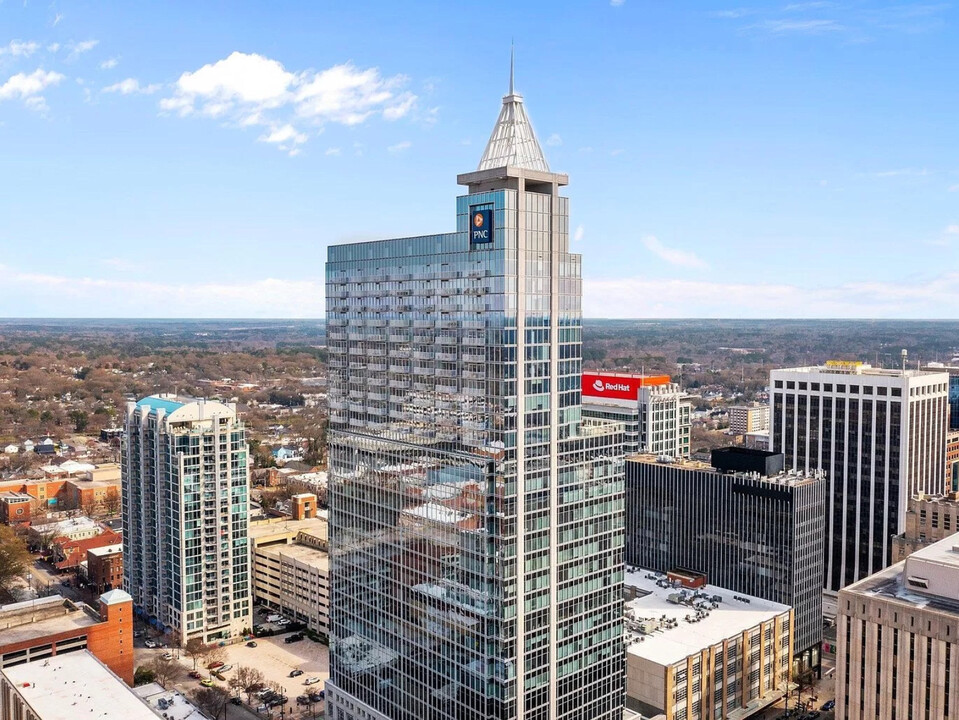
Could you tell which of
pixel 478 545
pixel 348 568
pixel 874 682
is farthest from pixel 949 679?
pixel 348 568

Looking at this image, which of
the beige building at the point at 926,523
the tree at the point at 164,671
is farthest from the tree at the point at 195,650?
the beige building at the point at 926,523

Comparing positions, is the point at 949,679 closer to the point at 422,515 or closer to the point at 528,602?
the point at 528,602

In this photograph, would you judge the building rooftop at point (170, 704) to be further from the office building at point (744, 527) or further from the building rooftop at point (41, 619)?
the office building at point (744, 527)

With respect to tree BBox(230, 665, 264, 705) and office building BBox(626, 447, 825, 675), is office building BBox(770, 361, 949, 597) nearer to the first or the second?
office building BBox(626, 447, 825, 675)

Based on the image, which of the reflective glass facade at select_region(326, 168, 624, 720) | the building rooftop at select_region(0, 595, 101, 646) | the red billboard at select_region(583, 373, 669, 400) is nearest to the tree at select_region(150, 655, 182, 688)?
the building rooftop at select_region(0, 595, 101, 646)

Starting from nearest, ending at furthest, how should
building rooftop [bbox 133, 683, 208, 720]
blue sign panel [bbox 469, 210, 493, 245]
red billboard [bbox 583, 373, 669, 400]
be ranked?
blue sign panel [bbox 469, 210, 493, 245] < building rooftop [bbox 133, 683, 208, 720] < red billboard [bbox 583, 373, 669, 400]

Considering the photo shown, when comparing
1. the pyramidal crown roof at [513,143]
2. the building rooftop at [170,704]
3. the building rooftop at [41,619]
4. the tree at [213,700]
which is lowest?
the tree at [213,700]

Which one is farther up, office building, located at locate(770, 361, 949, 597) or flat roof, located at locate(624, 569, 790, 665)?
office building, located at locate(770, 361, 949, 597)
